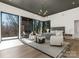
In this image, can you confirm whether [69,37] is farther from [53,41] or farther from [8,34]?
[8,34]

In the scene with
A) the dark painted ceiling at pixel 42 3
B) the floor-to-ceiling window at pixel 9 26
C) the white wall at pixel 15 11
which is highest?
the dark painted ceiling at pixel 42 3

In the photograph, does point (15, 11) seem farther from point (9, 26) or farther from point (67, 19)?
point (67, 19)

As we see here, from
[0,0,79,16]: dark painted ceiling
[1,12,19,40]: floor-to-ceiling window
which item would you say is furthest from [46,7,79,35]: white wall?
[1,12,19,40]: floor-to-ceiling window

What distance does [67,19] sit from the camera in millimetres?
9547

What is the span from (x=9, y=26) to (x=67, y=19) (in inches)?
252

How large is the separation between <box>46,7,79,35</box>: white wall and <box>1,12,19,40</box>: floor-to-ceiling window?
522cm

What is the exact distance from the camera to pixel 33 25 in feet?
35.2

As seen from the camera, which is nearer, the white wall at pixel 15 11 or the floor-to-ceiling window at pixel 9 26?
the white wall at pixel 15 11

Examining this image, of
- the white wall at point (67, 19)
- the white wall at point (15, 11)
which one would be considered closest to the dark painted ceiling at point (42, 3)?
the white wall at point (15, 11)

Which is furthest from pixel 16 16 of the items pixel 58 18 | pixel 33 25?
pixel 58 18

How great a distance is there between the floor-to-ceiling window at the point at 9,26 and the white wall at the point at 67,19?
17.1ft

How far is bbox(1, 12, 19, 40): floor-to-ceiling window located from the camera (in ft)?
22.4

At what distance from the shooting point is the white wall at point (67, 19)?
29.1 feet

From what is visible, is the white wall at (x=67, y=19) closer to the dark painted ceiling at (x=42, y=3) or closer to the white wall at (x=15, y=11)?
the dark painted ceiling at (x=42, y=3)
